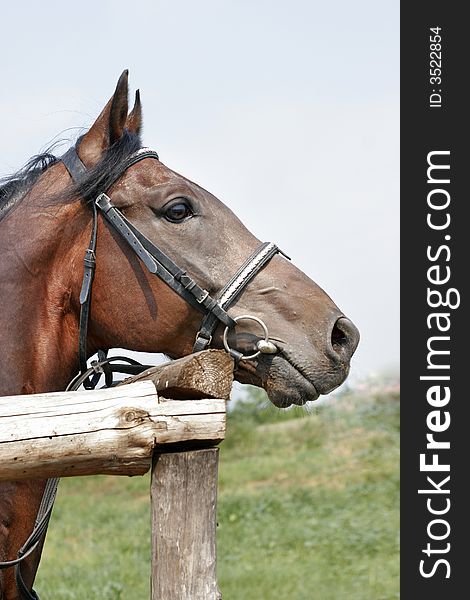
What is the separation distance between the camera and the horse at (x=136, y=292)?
2996mm

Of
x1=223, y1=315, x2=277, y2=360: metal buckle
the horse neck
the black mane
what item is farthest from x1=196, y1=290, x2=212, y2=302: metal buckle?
the black mane

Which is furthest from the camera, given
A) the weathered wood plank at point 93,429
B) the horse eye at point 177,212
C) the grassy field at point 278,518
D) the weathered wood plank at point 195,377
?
the grassy field at point 278,518

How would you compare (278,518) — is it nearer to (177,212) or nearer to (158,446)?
(177,212)

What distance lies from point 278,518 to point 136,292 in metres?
7.16

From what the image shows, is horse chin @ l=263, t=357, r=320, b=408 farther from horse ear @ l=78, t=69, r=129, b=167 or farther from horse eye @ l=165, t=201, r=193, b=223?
horse ear @ l=78, t=69, r=129, b=167

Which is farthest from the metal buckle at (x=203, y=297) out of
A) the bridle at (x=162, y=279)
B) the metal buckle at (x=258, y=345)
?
the metal buckle at (x=258, y=345)

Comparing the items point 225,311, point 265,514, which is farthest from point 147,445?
point 265,514

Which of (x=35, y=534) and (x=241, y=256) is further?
(x=241, y=256)

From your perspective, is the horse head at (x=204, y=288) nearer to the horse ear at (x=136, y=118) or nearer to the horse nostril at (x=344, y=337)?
the horse nostril at (x=344, y=337)

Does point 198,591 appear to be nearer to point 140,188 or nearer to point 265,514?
point 140,188

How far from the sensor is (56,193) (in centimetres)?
319

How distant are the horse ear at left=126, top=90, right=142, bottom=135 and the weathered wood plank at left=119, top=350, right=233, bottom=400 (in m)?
1.39

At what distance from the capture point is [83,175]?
3184 mm

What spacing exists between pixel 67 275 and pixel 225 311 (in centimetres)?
62
